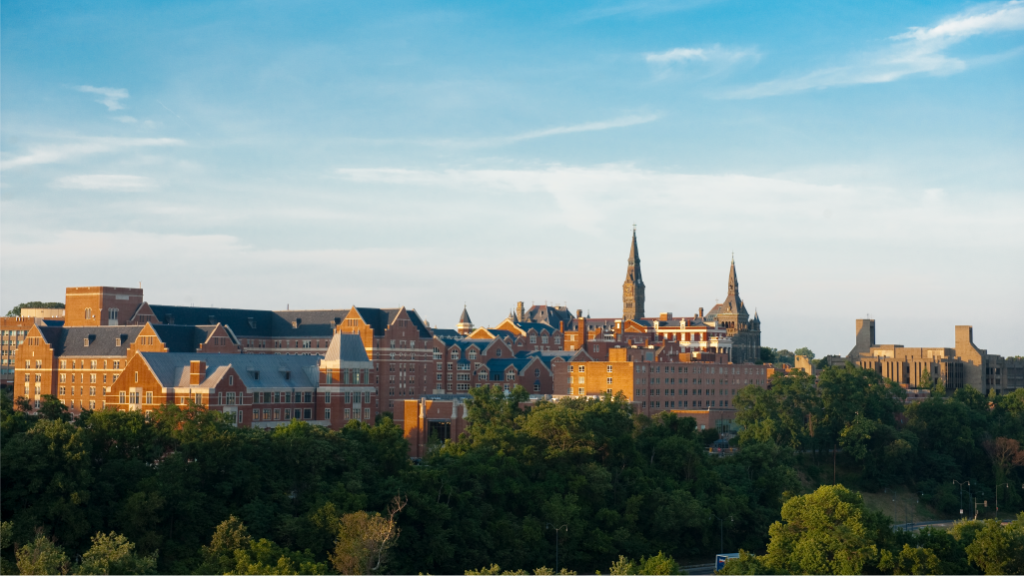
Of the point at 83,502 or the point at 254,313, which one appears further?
the point at 254,313

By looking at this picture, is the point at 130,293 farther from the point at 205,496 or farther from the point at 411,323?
the point at 205,496

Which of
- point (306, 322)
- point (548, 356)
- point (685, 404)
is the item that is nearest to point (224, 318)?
point (306, 322)

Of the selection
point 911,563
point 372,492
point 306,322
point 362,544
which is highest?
point 306,322

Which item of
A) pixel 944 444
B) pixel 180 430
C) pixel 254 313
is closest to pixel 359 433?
pixel 180 430

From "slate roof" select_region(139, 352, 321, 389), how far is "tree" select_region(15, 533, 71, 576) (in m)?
60.1

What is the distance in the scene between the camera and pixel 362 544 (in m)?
85.7

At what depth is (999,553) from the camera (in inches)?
3312

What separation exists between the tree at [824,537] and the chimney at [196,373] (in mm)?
66513

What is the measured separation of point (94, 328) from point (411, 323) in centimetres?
4002

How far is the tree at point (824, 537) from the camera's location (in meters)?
82.3

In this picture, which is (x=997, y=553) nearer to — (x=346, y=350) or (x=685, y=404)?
(x=346, y=350)

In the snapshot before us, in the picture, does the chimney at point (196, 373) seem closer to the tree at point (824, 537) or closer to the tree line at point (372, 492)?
the tree line at point (372, 492)

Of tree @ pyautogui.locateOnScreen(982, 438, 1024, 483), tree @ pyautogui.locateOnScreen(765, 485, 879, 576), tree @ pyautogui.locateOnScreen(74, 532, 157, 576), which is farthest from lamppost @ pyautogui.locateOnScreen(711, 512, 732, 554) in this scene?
tree @ pyautogui.locateOnScreen(74, 532, 157, 576)

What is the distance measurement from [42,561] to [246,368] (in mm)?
71483
